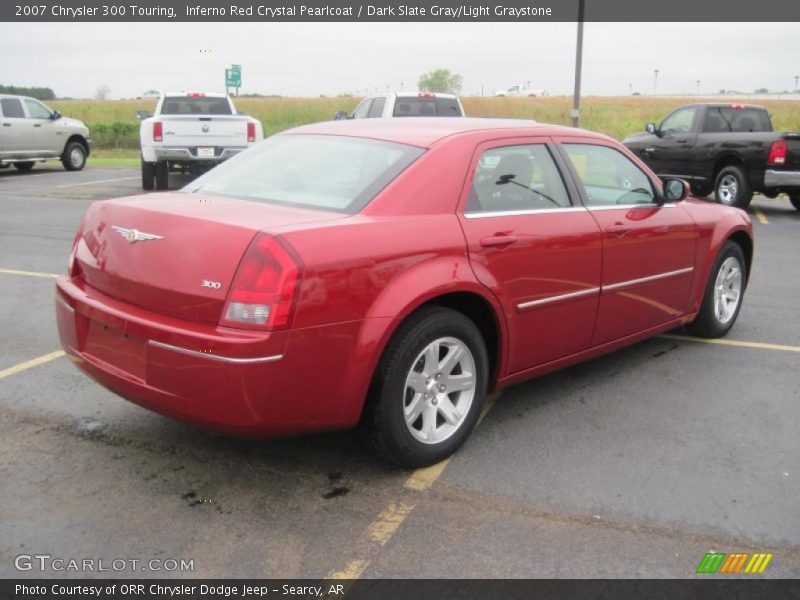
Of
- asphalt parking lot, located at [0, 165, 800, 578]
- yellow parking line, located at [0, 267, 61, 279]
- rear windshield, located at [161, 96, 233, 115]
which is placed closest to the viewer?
asphalt parking lot, located at [0, 165, 800, 578]

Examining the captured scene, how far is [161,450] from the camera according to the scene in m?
3.81

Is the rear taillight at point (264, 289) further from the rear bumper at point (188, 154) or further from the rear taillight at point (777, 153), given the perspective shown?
the rear taillight at point (777, 153)

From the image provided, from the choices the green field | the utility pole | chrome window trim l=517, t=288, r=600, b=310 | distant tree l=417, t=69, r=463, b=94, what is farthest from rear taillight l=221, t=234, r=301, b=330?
distant tree l=417, t=69, r=463, b=94

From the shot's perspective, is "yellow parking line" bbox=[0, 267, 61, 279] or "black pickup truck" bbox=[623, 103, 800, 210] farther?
"black pickup truck" bbox=[623, 103, 800, 210]

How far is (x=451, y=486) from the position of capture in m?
3.51

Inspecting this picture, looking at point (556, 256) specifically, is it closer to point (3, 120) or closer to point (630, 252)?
point (630, 252)

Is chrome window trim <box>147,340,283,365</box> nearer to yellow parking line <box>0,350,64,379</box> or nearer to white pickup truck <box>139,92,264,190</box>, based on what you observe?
yellow parking line <box>0,350,64,379</box>

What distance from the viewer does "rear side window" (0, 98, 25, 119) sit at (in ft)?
61.4

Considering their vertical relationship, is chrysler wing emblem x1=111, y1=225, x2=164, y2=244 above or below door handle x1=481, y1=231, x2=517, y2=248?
above

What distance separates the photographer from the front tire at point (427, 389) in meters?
3.43

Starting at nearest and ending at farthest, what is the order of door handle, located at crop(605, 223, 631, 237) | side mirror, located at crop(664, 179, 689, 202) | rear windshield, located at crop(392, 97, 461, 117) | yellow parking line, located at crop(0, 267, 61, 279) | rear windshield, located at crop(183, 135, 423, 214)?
rear windshield, located at crop(183, 135, 423, 214) < door handle, located at crop(605, 223, 631, 237) < side mirror, located at crop(664, 179, 689, 202) < yellow parking line, located at crop(0, 267, 61, 279) < rear windshield, located at crop(392, 97, 461, 117)

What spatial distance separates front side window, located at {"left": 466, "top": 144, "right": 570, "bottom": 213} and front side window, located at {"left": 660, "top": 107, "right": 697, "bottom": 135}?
10812mm

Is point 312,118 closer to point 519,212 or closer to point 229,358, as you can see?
point 519,212

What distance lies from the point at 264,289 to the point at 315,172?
3.60 feet
